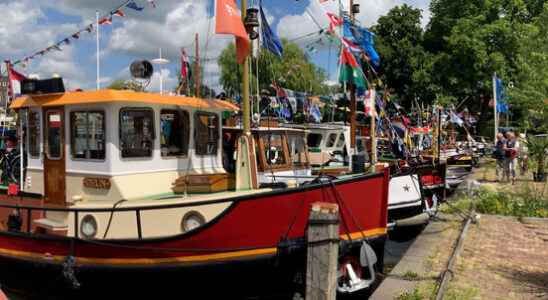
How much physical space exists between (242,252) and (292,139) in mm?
4212

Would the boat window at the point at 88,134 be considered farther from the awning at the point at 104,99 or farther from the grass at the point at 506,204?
the grass at the point at 506,204

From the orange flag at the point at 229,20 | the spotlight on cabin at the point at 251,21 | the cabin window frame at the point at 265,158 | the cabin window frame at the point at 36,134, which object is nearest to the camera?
the orange flag at the point at 229,20

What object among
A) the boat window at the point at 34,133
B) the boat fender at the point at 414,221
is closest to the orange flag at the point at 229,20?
the boat window at the point at 34,133

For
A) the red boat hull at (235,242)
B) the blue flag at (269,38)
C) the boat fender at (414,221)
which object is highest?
the blue flag at (269,38)

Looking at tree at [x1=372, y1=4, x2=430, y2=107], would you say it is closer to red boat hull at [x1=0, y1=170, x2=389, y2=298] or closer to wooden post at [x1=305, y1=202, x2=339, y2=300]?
red boat hull at [x1=0, y1=170, x2=389, y2=298]

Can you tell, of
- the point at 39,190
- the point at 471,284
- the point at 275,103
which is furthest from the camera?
the point at 275,103

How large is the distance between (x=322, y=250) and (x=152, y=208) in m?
2.20

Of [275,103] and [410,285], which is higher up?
[275,103]

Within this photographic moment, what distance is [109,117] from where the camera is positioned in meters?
6.88

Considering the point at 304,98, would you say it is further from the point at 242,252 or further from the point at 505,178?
the point at 242,252

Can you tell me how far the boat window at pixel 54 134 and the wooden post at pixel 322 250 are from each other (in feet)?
13.6

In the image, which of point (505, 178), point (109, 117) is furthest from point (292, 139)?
point (505, 178)

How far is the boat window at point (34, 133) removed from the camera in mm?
7736

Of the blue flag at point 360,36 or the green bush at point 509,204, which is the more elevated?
the blue flag at point 360,36
